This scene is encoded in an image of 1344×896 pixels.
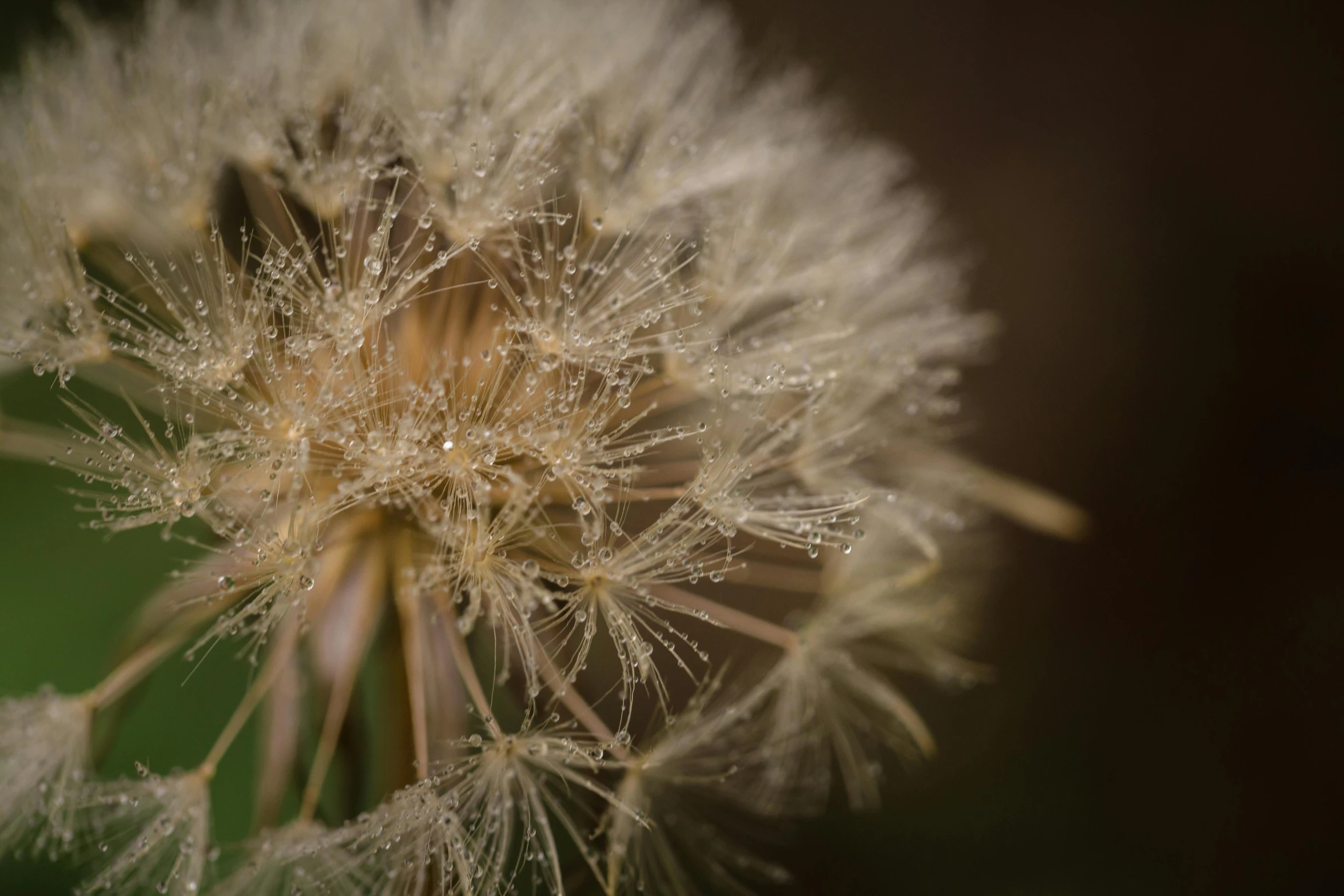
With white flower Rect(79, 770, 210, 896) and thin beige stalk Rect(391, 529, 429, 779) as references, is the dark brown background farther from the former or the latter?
white flower Rect(79, 770, 210, 896)

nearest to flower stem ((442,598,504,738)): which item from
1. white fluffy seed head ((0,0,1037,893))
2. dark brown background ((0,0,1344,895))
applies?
white fluffy seed head ((0,0,1037,893))

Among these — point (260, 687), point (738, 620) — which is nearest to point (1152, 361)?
point (738, 620)

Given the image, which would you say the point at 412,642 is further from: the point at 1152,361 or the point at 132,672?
the point at 1152,361

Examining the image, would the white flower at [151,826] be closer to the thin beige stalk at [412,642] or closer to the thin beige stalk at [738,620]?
the thin beige stalk at [412,642]

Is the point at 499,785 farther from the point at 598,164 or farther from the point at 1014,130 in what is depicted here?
the point at 1014,130

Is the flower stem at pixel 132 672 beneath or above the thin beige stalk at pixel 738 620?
beneath

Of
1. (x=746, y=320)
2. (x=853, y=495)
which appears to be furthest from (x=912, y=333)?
(x=853, y=495)

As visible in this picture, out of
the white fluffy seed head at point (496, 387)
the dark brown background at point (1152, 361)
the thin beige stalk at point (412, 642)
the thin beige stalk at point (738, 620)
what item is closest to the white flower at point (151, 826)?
the white fluffy seed head at point (496, 387)
